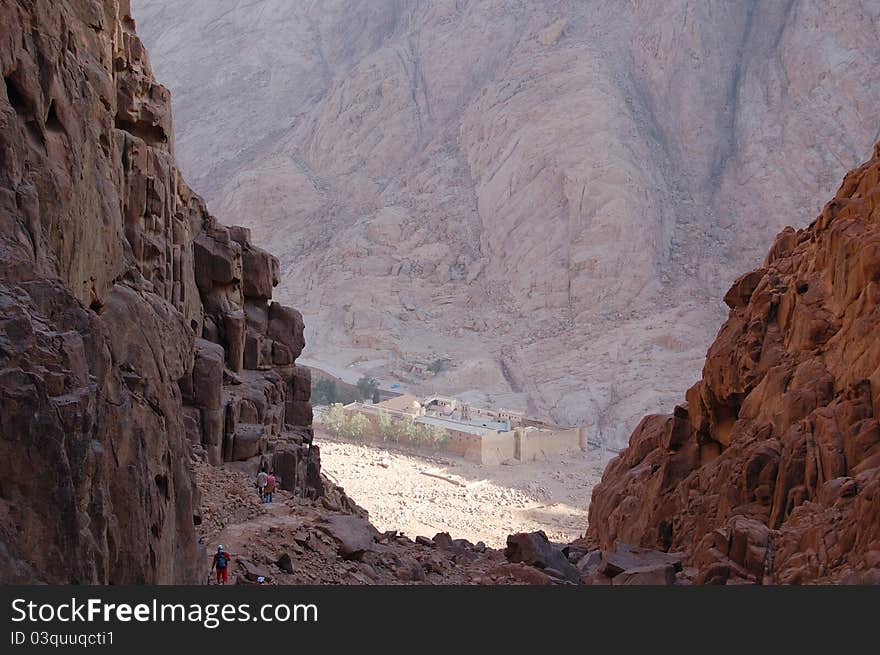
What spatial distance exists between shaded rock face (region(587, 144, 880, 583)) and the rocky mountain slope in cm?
3781

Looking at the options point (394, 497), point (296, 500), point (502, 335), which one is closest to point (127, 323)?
point (296, 500)

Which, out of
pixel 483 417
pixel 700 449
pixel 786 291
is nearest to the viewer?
pixel 786 291

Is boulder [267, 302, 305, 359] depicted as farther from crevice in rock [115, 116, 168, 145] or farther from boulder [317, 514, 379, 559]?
boulder [317, 514, 379, 559]

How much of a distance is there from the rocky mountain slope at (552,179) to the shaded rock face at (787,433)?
124ft

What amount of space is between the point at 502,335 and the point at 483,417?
1813 centimetres

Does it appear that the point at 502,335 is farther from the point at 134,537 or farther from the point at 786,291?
the point at 134,537

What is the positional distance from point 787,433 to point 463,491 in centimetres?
2748

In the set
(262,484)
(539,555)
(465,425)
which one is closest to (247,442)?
(262,484)

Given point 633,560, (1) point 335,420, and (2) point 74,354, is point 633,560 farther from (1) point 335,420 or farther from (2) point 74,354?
(1) point 335,420

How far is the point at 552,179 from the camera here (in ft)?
252

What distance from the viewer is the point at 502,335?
69.2 metres

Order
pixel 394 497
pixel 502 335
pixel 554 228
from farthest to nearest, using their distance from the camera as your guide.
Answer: pixel 554 228 < pixel 502 335 < pixel 394 497

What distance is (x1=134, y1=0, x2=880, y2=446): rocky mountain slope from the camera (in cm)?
6681

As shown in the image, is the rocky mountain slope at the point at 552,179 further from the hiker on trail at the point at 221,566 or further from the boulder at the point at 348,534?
the hiker on trail at the point at 221,566
